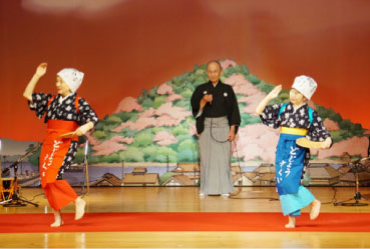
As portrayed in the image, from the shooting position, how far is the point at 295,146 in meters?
4.92

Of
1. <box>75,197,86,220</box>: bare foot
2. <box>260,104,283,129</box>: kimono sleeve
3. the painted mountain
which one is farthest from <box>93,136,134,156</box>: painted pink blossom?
<box>260,104,283,129</box>: kimono sleeve

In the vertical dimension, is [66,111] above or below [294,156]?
above

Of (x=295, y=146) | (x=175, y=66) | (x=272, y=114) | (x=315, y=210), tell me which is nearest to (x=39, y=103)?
(x=272, y=114)

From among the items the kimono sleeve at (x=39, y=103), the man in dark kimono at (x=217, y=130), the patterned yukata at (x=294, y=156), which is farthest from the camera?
the man in dark kimono at (x=217, y=130)

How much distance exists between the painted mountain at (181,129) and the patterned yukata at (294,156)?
13.7 ft

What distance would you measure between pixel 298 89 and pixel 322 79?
4471mm

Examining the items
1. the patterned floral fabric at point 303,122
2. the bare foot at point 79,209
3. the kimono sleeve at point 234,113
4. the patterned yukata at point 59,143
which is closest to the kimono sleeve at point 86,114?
the patterned yukata at point 59,143

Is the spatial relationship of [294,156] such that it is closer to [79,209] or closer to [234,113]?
[79,209]

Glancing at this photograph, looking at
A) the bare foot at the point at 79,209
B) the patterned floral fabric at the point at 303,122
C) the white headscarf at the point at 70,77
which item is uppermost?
the white headscarf at the point at 70,77

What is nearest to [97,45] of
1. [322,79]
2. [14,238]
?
[322,79]

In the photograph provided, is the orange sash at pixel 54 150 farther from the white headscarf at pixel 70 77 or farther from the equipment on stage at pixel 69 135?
the white headscarf at pixel 70 77

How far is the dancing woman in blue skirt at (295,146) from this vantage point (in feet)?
16.1

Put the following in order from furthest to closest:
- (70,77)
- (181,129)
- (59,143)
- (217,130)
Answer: (181,129), (217,130), (70,77), (59,143)

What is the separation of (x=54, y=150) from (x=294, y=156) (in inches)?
74.6
